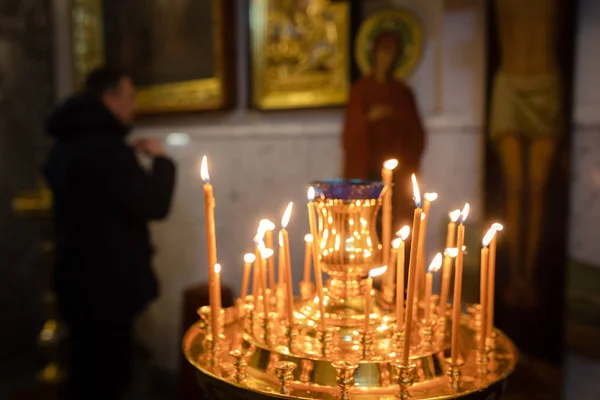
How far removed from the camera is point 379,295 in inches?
32.1

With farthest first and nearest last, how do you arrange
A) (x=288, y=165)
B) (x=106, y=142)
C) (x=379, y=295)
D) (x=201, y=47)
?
(x=201, y=47), (x=288, y=165), (x=106, y=142), (x=379, y=295)

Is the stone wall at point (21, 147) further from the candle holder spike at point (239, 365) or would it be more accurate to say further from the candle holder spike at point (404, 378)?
the candle holder spike at point (404, 378)

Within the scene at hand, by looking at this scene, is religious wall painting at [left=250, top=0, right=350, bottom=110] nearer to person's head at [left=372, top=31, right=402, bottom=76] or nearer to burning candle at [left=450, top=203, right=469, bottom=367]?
person's head at [left=372, top=31, right=402, bottom=76]

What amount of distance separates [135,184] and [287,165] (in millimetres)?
590

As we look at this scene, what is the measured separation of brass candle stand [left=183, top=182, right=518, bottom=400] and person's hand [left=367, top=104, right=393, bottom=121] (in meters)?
0.88

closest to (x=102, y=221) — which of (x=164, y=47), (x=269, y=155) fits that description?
(x=269, y=155)

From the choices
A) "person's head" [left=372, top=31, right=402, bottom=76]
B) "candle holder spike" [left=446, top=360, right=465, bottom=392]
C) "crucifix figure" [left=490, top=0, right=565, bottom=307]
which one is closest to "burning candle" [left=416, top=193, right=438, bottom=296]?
"candle holder spike" [left=446, top=360, right=465, bottom=392]

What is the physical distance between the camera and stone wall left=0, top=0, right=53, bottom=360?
3.04 meters

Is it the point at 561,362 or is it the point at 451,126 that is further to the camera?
the point at 451,126

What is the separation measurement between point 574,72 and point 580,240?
0.43 meters

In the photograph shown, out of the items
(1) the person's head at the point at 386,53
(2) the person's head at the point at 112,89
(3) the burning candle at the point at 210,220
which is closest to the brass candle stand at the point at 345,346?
(3) the burning candle at the point at 210,220

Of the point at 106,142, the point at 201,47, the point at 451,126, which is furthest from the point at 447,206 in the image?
the point at 201,47

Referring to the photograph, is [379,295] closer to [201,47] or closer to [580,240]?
[580,240]

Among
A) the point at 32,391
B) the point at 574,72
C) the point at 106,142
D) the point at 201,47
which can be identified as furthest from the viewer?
the point at 32,391
